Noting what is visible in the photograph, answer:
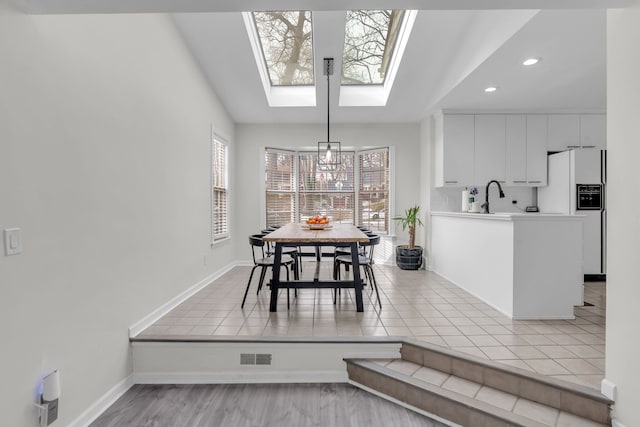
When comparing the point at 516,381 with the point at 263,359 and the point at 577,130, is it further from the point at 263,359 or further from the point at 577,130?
the point at 577,130

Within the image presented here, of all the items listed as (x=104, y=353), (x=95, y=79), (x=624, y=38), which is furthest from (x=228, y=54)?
(x=624, y=38)

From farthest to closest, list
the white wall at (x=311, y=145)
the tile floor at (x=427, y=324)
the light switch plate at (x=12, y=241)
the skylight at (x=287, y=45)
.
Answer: the white wall at (x=311, y=145)
the skylight at (x=287, y=45)
the tile floor at (x=427, y=324)
the light switch plate at (x=12, y=241)

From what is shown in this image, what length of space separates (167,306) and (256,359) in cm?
123

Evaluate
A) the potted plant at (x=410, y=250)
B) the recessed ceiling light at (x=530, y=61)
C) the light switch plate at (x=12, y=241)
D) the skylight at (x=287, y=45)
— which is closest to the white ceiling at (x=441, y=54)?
the recessed ceiling light at (x=530, y=61)

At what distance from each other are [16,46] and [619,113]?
317 cm

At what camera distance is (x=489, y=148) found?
4918 millimetres

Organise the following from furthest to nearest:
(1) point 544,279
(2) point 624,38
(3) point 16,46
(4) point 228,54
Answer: (4) point 228,54 → (1) point 544,279 → (2) point 624,38 → (3) point 16,46

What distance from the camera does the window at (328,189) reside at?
236 inches

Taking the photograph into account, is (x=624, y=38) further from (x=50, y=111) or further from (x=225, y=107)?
(x=225, y=107)

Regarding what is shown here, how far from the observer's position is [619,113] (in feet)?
5.87

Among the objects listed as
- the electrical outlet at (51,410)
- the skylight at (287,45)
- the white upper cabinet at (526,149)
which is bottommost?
the electrical outlet at (51,410)

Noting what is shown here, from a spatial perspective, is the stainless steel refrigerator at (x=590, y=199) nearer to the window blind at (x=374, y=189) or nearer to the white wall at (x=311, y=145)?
the white wall at (x=311, y=145)

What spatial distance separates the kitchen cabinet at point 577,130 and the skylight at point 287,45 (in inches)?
148

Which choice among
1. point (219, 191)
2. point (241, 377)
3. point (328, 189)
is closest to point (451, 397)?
point (241, 377)
